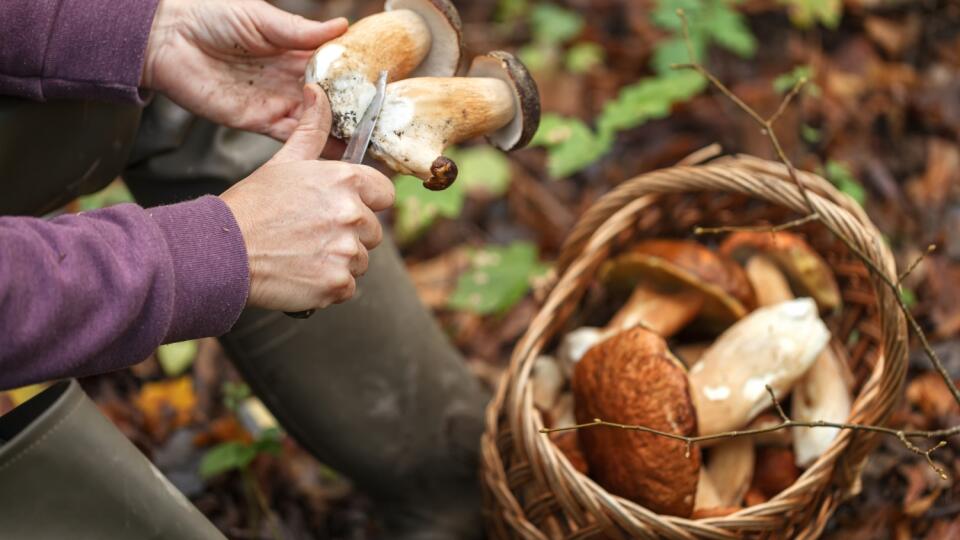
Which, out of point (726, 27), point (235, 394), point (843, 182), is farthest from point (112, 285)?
point (726, 27)

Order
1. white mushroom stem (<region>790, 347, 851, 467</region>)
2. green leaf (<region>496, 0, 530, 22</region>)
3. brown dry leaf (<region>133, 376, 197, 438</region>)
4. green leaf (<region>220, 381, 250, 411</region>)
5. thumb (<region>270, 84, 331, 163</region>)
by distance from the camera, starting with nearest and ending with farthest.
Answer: thumb (<region>270, 84, 331, 163</region>) → white mushroom stem (<region>790, 347, 851, 467</region>) → green leaf (<region>220, 381, 250, 411</region>) → brown dry leaf (<region>133, 376, 197, 438</region>) → green leaf (<region>496, 0, 530, 22</region>)

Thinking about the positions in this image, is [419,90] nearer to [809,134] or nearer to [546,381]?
[546,381]

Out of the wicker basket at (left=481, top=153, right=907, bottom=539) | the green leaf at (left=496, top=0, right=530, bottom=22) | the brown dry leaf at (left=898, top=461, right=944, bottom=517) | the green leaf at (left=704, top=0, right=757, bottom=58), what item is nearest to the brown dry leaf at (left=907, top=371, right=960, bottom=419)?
the brown dry leaf at (left=898, top=461, right=944, bottom=517)

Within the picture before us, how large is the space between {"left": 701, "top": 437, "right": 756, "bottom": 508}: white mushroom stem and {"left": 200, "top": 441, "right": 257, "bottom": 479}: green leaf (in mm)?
905

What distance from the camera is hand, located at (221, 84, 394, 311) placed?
122 cm

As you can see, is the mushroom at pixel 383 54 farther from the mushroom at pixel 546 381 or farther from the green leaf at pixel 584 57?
the green leaf at pixel 584 57

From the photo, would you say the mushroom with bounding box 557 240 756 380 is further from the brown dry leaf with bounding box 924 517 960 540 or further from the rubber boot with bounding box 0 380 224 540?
the rubber boot with bounding box 0 380 224 540

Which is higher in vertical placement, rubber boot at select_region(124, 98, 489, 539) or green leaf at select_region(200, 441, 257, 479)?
rubber boot at select_region(124, 98, 489, 539)

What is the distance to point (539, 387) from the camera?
5.96 ft

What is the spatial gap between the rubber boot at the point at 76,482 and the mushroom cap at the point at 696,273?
95 centimetres

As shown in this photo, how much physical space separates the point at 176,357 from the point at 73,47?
1.08 meters

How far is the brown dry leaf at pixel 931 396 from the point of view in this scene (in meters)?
1.93

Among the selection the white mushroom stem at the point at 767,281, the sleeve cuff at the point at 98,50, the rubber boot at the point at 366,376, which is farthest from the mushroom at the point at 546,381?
the sleeve cuff at the point at 98,50

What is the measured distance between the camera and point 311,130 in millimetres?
1354
